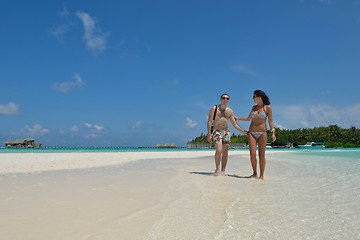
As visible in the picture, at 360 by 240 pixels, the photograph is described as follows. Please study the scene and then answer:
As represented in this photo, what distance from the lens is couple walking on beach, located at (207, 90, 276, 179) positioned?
6512 mm

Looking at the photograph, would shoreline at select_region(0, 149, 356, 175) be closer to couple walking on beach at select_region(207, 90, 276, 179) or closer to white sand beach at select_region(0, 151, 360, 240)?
white sand beach at select_region(0, 151, 360, 240)

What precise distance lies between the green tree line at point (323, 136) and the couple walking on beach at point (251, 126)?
10330cm

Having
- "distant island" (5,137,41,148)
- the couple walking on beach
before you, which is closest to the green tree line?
"distant island" (5,137,41,148)

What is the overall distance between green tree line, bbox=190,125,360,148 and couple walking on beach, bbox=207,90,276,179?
103298 mm

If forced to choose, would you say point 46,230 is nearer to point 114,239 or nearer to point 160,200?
point 114,239

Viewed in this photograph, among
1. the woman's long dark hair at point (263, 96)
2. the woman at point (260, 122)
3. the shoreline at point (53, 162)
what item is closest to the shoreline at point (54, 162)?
the shoreline at point (53, 162)

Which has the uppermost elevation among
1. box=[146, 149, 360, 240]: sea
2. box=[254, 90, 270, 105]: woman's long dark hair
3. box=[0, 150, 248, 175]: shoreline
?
box=[254, 90, 270, 105]: woman's long dark hair

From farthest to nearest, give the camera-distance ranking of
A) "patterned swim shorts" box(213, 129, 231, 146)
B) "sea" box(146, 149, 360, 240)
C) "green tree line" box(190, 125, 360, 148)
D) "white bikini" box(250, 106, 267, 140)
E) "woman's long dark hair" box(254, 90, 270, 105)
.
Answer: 1. "green tree line" box(190, 125, 360, 148)
2. "patterned swim shorts" box(213, 129, 231, 146)
3. "woman's long dark hair" box(254, 90, 270, 105)
4. "white bikini" box(250, 106, 267, 140)
5. "sea" box(146, 149, 360, 240)

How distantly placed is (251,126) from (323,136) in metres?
127

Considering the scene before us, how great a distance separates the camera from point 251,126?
6641 millimetres

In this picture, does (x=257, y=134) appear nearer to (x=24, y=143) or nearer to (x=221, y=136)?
(x=221, y=136)

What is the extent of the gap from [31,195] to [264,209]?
357 centimetres

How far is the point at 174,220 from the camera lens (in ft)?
8.57

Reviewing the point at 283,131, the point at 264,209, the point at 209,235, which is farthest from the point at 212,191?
the point at 283,131
